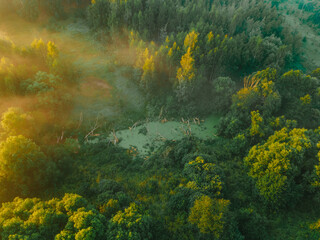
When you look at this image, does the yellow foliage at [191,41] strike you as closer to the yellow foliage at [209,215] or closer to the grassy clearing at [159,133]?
the grassy clearing at [159,133]

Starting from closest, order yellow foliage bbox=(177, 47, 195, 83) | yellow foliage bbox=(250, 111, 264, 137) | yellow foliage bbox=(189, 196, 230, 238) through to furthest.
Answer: yellow foliage bbox=(189, 196, 230, 238) < yellow foliage bbox=(250, 111, 264, 137) < yellow foliage bbox=(177, 47, 195, 83)

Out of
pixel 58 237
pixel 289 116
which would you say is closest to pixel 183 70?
pixel 289 116

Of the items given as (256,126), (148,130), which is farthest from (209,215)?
(148,130)

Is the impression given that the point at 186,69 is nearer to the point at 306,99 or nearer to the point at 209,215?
the point at 306,99

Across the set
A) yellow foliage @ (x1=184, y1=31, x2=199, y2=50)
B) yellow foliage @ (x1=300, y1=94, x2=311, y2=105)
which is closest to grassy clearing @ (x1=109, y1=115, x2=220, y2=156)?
yellow foliage @ (x1=184, y1=31, x2=199, y2=50)

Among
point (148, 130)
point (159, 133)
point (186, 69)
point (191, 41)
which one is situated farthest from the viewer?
point (191, 41)

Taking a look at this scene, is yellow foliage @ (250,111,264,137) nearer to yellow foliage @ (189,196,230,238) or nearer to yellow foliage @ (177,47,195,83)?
yellow foliage @ (177,47,195,83)

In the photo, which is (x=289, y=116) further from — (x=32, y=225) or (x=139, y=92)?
(x=32, y=225)

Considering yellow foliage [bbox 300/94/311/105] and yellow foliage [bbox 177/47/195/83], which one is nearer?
yellow foliage [bbox 300/94/311/105]
